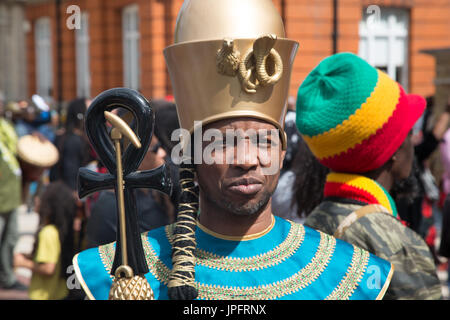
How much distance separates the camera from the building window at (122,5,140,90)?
1475 centimetres

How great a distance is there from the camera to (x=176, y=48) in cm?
190

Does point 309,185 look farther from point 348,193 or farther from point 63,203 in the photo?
point 63,203

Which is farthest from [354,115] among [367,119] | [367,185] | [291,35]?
[291,35]

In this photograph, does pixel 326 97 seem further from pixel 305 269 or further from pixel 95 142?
pixel 95 142

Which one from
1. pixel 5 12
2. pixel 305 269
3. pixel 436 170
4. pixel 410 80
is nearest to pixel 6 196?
pixel 436 170

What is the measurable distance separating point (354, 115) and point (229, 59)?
846 mm

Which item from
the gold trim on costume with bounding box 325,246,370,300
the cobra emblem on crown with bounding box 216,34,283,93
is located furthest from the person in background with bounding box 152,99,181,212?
the cobra emblem on crown with bounding box 216,34,283,93

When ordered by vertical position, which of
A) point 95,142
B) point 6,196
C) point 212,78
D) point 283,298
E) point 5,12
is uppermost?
point 5,12

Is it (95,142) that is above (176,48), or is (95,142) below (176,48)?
below

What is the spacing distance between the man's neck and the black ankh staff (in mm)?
286

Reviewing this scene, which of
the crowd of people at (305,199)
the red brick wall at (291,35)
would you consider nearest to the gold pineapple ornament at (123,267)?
the crowd of people at (305,199)

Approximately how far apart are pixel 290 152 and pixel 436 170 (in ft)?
11.5

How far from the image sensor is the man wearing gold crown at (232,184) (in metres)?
1.86

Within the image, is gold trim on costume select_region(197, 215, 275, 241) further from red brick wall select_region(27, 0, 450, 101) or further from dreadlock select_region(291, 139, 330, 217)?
red brick wall select_region(27, 0, 450, 101)
